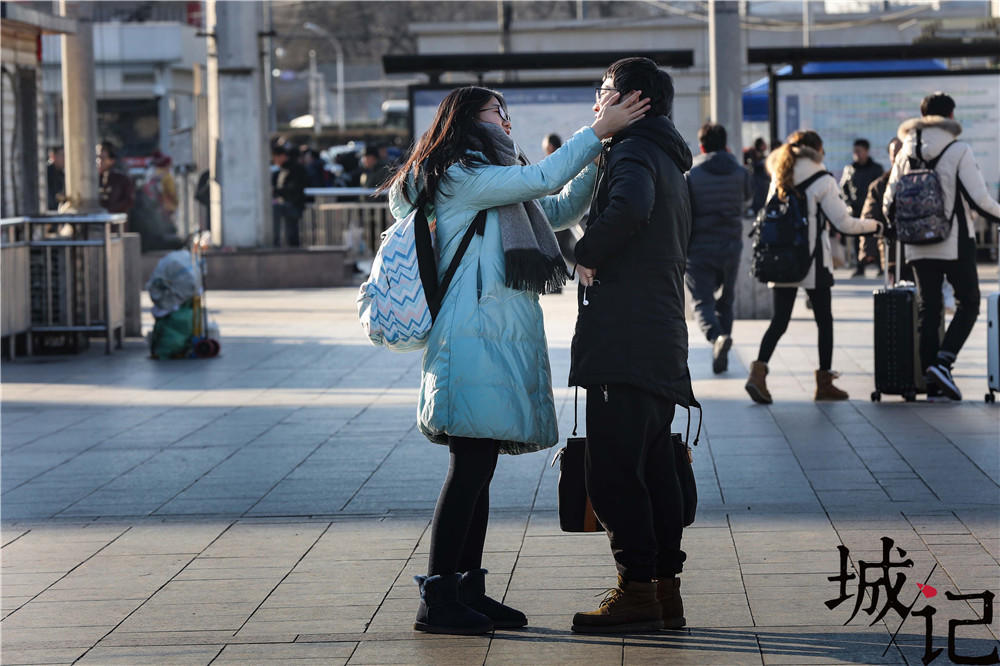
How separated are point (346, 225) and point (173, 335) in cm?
1334

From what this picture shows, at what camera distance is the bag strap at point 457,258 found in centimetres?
499

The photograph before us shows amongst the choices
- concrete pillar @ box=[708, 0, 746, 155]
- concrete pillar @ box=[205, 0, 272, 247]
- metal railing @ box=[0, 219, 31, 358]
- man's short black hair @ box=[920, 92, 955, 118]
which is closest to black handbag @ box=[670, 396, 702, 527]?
man's short black hair @ box=[920, 92, 955, 118]

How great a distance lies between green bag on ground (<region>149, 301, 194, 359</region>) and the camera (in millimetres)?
13391

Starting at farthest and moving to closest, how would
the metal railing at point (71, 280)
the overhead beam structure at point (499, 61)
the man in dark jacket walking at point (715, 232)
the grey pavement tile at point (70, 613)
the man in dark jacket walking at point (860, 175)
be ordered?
the man in dark jacket walking at point (860, 175), the overhead beam structure at point (499, 61), the metal railing at point (71, 280), the man in dark jacket walking at point (715, 232), the grey pavement tile at point (70, 613)

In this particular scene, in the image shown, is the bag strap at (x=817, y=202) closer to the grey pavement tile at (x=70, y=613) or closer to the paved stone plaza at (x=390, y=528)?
the paved stone plaza at (x=390, y=528)

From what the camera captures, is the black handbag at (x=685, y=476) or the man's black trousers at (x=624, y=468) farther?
the black handbag at (x=685, y=476)

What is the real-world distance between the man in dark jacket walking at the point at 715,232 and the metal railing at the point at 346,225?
1420 cm

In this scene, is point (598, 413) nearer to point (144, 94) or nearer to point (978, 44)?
point (978, 44)

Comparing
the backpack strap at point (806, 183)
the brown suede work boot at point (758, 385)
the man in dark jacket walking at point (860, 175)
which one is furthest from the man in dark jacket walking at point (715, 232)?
the man in dark jacket walking at point (860, 175)

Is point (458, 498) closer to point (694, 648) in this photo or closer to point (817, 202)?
point (694, 648)

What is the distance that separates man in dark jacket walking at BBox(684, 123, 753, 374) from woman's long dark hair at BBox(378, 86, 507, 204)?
694 cm

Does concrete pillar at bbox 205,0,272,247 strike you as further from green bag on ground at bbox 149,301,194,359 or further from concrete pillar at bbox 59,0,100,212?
green bag on ground at bbox 149,301,194,359

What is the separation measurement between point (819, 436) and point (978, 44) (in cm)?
1102

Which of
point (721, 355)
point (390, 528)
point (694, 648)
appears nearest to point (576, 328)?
point (694, 648)
